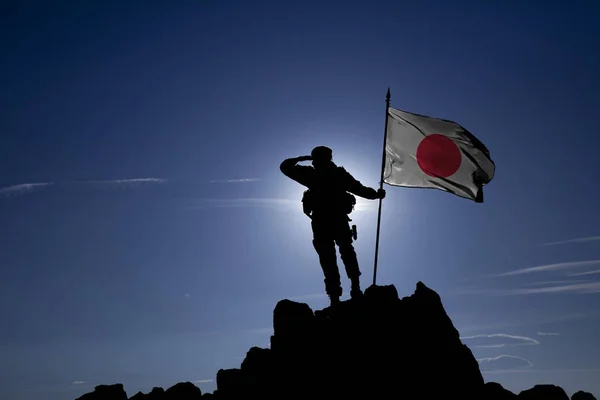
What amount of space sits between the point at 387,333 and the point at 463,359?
84.0 inches

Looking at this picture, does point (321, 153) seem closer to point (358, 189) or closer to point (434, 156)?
point (358, 189)

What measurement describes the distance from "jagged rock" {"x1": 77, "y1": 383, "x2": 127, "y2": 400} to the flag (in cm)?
1189

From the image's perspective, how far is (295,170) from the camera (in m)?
13.5

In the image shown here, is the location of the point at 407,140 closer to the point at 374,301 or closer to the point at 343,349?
the point at 374,301

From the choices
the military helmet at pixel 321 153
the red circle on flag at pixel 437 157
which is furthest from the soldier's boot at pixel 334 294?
the red circle on flag at pixel 437 157

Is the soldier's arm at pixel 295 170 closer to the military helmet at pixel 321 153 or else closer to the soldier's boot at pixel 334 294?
the military helmet at pixel 321 153

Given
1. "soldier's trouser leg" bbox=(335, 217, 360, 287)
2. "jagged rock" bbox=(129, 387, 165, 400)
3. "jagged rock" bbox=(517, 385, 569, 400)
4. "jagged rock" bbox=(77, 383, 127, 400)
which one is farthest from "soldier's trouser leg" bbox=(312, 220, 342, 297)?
"jagged rock" bbox=(77, 383, 127, 400)

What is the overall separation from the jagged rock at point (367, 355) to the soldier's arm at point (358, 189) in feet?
8.50

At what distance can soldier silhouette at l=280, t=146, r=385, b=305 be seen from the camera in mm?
13453

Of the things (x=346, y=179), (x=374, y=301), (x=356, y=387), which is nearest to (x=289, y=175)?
(x=346, y=179)

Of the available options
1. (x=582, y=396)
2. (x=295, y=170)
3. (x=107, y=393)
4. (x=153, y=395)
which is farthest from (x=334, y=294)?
(x=582, y=396)

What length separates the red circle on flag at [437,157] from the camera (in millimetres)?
15711

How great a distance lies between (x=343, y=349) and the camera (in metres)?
11.8

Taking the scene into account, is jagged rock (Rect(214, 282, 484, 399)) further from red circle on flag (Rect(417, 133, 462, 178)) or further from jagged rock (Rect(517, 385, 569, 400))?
jagged rock (Rect(517, 385, 569, 400))
